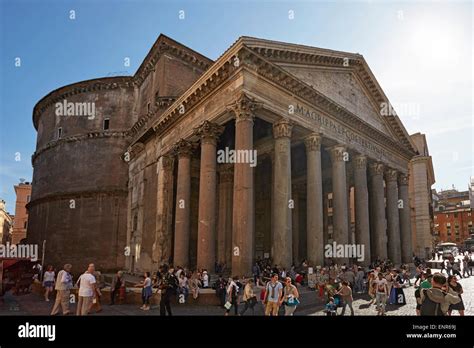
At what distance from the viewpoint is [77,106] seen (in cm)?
3020

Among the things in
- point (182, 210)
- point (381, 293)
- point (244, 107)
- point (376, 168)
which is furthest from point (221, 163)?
point (381, 293)

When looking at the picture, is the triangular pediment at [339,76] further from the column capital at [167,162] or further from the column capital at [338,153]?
the column capital at [167,162]

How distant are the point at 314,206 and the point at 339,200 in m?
2.45

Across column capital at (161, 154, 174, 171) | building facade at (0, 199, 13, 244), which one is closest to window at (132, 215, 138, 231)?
column capital at (161, 154, 174, 171)

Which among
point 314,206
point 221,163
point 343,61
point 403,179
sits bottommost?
point 314,206

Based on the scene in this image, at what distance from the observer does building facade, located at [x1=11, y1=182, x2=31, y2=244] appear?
5331 cm

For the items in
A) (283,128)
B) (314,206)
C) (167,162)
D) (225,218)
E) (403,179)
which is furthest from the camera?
(403,179)

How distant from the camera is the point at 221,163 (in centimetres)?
2209

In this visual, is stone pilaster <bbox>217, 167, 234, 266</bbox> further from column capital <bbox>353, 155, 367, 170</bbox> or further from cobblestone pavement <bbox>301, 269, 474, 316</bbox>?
cobblestone pavement <bbox>301, 269, 474, 316</bbox>

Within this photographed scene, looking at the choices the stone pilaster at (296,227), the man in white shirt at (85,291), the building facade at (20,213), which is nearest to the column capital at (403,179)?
the stone pilaster at (296,227)

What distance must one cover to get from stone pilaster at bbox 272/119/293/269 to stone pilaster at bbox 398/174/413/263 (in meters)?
13.8

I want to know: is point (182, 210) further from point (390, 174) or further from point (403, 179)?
point (403, 179)
